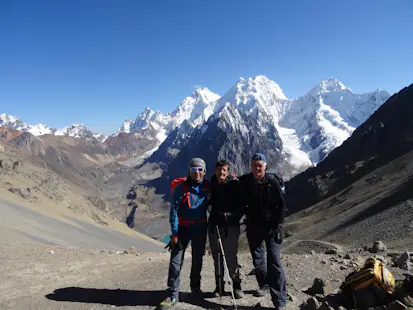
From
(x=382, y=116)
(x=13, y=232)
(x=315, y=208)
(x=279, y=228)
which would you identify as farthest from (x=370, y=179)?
(x=279, y=228)

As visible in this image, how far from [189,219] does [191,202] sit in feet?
1.53

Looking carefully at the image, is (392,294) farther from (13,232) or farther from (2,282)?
(13,232)

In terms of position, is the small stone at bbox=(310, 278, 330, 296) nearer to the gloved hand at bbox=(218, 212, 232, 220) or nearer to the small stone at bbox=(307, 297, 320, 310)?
the small stone at bbox=(307, 297, 320, 310)

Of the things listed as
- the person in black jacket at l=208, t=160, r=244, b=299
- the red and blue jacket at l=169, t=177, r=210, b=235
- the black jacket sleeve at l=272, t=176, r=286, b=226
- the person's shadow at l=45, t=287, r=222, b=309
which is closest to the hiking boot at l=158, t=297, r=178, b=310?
the person's shadow at l=45, t=287, r=222, b=309

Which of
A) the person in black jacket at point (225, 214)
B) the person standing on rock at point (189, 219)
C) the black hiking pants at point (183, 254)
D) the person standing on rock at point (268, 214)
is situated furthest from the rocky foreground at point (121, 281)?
the person in black jacket at point (225, 214)

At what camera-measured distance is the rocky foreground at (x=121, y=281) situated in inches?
351

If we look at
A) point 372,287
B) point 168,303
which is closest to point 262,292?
point 168,303

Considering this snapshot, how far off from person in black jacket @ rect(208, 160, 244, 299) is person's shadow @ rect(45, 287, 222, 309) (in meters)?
0.99

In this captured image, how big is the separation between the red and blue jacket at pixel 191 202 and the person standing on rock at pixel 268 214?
102cm

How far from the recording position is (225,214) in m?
8.38

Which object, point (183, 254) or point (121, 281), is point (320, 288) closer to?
point (183, 254)

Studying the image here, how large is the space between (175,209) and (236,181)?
171 cm

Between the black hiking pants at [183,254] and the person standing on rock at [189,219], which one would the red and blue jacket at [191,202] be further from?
the black hiking pants at [183,254]

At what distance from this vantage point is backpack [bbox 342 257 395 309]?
7547mm
